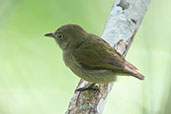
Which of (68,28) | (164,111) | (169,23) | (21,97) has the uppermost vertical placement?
(68,28)

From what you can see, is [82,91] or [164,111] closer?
[164,111]

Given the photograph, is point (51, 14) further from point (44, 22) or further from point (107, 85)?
point (107, 85)

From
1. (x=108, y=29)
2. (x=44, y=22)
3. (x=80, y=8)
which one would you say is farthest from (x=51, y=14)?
(x=108, y=29)

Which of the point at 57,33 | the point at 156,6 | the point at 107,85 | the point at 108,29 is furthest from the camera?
the point at 156,6

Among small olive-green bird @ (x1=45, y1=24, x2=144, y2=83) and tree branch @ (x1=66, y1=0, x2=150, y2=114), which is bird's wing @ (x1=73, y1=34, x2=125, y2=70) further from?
tree branch @ (x1=66, y1=0, x2=150, y2=114)

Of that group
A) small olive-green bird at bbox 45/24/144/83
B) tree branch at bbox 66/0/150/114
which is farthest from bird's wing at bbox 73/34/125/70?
tree branch at bbox 66/0/150/114

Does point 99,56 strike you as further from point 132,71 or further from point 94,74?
point 132,71

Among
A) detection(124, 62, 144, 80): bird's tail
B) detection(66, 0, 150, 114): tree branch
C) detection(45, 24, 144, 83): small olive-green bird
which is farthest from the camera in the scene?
detection(45, 24, 144, 83): small olive-green bird

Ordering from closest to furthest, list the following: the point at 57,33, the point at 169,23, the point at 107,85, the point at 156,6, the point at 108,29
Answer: the point at 107,85 → the point at 108,29 → the point at 57,33 → the point at 169,23 → the point at 156,6

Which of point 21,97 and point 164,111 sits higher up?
point 21,97
